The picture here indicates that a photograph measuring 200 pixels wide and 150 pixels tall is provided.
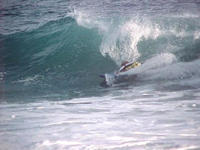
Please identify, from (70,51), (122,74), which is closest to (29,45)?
(70,51)

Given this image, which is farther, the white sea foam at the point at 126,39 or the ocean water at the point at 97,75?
the white sea foam at the point at 126,39

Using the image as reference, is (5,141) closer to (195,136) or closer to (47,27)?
(195,136)

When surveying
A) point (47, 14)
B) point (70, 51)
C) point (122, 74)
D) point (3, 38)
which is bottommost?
point (122, 74)

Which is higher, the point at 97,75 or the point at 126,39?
the point at 126,39

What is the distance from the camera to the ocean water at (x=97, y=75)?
115 inches

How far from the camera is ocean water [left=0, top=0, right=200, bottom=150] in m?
2.92

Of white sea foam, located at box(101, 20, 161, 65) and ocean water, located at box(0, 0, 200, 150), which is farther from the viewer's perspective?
white sea foam, located at box(101, 20, 161, 65)

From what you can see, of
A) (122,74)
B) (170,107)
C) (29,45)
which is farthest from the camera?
(29,45)

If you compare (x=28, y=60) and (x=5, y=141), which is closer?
(x=5, y=141)

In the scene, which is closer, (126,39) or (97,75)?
(97,75)

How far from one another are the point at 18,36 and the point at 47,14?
1953 millimetres

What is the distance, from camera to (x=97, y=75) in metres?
9.28

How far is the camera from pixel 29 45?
470 inches

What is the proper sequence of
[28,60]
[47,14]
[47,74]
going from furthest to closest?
[47,14]
[28,60]
[47,74]
